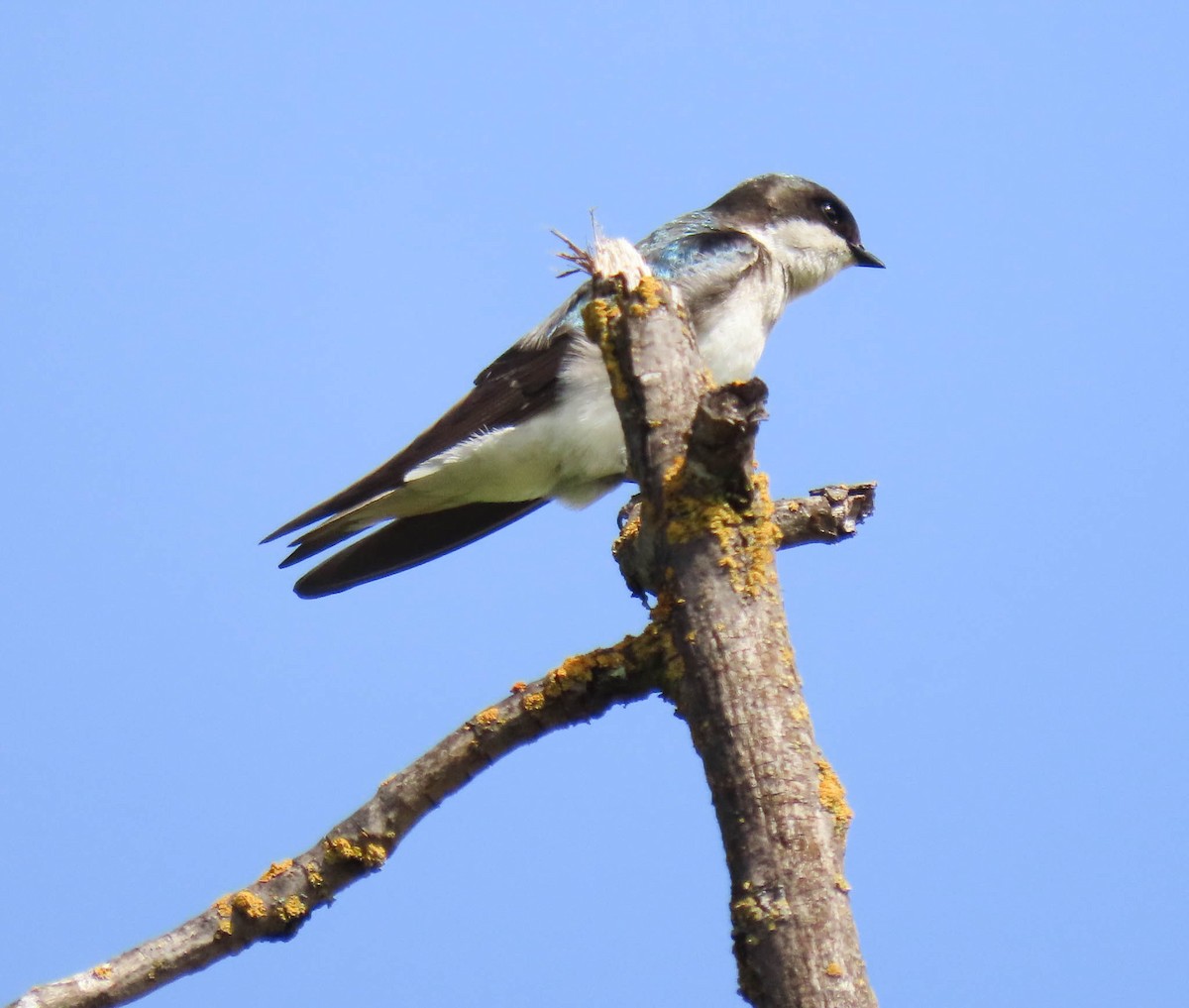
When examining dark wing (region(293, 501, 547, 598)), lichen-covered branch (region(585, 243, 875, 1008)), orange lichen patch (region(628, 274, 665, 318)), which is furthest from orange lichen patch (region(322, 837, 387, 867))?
dark wing (region(293, 501, 547, 598))

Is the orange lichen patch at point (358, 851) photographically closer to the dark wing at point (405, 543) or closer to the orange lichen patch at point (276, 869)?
Answer: the orange lichen patch at point (276, 869)

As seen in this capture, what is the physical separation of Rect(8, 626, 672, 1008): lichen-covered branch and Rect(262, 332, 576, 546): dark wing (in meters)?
2.52

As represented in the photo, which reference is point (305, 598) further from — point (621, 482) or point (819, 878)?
point (819, 878)

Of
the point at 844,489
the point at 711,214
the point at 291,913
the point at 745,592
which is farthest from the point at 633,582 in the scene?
the point at 711,214

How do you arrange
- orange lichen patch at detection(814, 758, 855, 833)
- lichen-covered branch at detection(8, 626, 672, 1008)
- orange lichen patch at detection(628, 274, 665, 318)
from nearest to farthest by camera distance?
orange lichen patch at detection(814, 758, 855, 833) → lichen-covered branch at detection(8, 626, 672, 1008) → orange lichen patch at detection(628, 274, 665, 318)

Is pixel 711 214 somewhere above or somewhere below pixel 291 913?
above

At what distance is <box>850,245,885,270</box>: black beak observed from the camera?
7.66m

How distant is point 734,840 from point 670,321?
48.3 inches

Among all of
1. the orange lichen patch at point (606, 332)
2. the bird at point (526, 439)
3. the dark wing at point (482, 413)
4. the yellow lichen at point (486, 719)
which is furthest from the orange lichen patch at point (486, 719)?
the dark wing at point (482, 413)

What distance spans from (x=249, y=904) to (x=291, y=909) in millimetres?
110

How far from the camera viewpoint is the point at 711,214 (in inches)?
294

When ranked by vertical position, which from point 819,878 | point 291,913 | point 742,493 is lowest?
point 819,878

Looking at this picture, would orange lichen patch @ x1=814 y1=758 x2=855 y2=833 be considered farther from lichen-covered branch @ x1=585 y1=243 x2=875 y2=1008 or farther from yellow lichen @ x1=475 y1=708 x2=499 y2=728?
yellow lichen @ x1=475 y1=708 x2=499 y2=728

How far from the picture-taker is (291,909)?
11.4 feet
